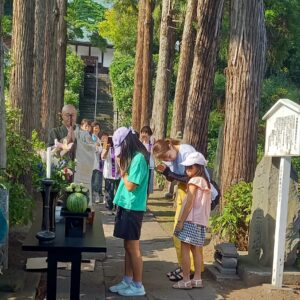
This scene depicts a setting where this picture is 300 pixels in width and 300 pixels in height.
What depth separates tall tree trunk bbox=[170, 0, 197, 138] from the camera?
1588cm

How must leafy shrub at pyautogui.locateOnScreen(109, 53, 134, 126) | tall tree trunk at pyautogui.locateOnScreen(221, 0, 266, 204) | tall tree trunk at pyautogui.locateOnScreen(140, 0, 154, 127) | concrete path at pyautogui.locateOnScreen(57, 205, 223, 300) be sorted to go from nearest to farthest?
1. concrete path at pyautogui.locateOnScreen(57, 205, 223, 300)
2. tall tree trunk at pyautogui.locateOnScreen(221, 0, 266, 204)
3. tall tree trunk at pyautogui.locateOnScreen(140, 0, 154, 127)
4. leafy shrub at pyautogui.locateOnScreen(109, 53, 134, 126)

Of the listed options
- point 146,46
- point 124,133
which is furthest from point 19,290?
point 146,46

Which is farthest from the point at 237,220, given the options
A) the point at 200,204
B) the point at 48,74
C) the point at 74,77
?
the point at 74,77

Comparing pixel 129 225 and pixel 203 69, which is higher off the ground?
pixel 203 69

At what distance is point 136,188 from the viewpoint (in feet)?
20.4

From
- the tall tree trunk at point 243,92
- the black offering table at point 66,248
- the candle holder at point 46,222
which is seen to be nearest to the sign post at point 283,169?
the tall tree trunk at point 243,92

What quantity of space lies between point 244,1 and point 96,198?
6.46 m

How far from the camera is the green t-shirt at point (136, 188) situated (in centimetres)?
614

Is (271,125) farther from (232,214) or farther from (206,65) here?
(206,65)

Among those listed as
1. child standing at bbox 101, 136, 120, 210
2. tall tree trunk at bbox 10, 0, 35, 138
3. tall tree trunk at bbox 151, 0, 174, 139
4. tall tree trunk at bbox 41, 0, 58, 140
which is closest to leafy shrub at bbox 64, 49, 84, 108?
tall tree trunk at bbox 41, 0, 58, 140

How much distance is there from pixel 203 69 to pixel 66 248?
830cm

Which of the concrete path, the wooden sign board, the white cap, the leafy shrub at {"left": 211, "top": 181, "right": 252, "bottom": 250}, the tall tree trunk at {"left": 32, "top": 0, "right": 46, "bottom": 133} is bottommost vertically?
the concrete path

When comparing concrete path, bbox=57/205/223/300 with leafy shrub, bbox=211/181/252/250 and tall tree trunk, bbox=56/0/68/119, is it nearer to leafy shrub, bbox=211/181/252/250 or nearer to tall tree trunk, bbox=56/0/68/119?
leafy shrub, bbox=211/181/252/250

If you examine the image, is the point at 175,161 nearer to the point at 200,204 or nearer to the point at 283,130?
the point at 200,204
